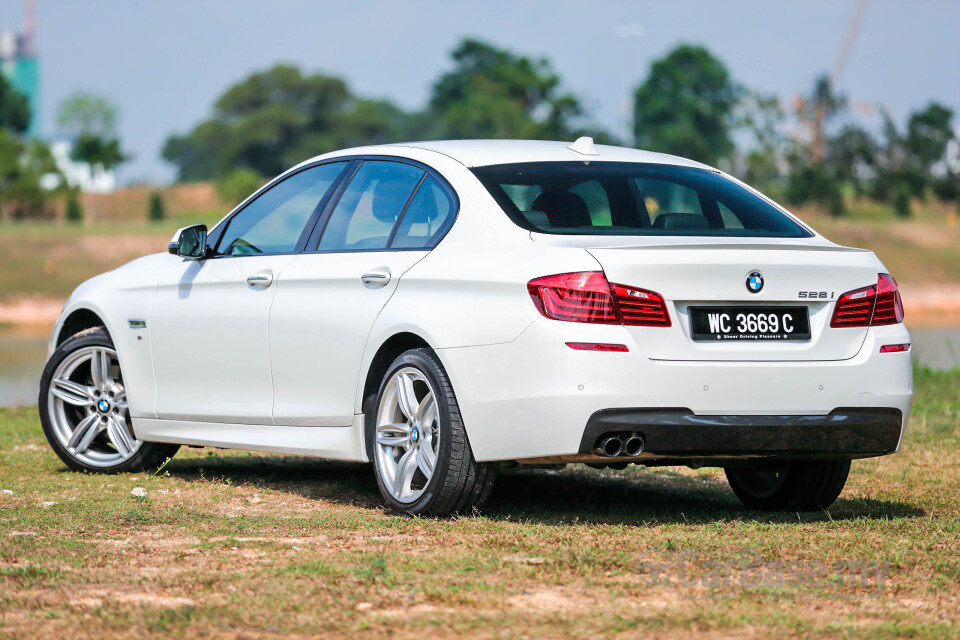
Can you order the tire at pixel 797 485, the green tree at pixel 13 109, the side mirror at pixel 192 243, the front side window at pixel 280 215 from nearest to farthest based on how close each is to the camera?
the tire at pixel 797 485 < the front side window at pixel 280 215 < the side mirror at pixel 192 243 < the green tree at pixel 13 109

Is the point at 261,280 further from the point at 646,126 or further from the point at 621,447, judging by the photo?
the point at 646,126

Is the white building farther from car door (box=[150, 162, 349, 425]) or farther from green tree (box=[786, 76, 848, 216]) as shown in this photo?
car door (box=[150, 162, 349, 425])

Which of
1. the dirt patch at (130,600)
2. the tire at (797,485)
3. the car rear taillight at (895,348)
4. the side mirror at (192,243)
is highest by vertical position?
the side mirror at (192,243)

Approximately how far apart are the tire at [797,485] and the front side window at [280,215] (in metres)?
2.39

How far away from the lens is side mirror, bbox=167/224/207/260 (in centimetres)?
755

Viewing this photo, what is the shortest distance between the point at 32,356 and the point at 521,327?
19.3 m

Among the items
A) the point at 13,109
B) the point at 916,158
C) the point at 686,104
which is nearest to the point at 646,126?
the point at 686,104

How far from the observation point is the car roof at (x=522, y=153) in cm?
658

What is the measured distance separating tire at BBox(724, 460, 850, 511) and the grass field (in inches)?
4.8

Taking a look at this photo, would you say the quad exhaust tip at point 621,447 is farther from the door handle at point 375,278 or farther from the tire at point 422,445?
the door handle at point 375,278

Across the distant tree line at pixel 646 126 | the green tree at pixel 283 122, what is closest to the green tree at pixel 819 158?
the distant tree line at pixel 646 126

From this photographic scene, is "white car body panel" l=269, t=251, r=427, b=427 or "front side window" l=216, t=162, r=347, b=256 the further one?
"front side window" l=216, t=162, r=347, b=256

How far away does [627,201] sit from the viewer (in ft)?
21.1

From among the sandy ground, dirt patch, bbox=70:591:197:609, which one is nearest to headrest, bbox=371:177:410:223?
dirt patch, bbox=70:591:197:609
